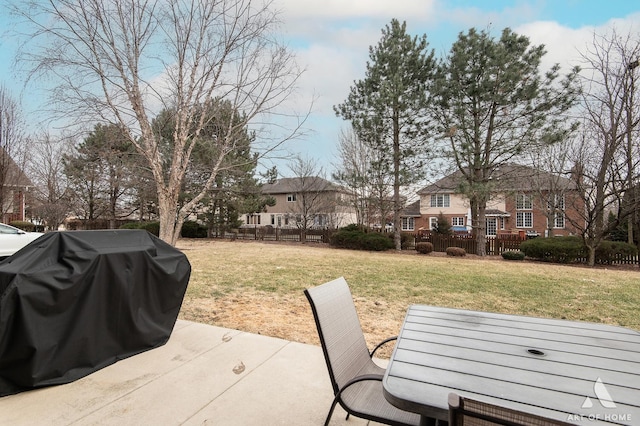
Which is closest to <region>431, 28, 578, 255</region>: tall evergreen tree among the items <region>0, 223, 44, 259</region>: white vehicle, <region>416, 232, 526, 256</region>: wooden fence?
<region>416, 232, 526, 256</region>: wooden fence

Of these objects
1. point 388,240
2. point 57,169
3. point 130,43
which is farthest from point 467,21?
point 57,169

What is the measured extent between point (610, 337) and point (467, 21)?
649 inches

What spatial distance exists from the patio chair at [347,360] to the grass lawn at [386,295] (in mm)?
1859

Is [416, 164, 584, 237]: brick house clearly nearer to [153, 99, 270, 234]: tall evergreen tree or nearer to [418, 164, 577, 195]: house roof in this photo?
[418, 164, 577, 195]: house roof

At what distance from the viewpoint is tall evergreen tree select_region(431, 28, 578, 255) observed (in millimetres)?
14169

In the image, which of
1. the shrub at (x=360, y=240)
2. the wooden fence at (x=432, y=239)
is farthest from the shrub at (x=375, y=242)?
the wooden fence at (x=432, y=239)

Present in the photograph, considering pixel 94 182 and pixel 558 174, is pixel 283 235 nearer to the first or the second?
pixel 94 182

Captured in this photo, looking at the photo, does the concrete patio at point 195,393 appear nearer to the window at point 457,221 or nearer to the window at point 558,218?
the window at point 558,218

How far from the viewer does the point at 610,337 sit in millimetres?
1953

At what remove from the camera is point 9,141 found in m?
14.5

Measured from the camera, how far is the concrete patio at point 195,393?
225cm

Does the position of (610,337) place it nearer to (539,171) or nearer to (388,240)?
(388,240)

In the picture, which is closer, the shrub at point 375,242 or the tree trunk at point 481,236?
the tree trunk at point 481,236

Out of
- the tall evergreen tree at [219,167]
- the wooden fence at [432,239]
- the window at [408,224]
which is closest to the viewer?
the tall evergreen tree at [219,167]
